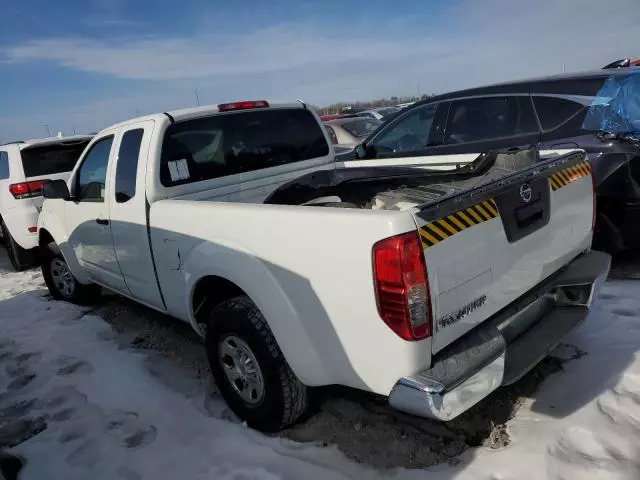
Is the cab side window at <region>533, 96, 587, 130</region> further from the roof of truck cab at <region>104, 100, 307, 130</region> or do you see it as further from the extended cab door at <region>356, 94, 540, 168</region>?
the roof of truck cab at <region>104, 100, 307, 130</region>

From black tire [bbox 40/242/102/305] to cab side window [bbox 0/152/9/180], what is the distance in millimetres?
2114

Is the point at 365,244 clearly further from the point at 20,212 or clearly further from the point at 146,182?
the point at 20,212

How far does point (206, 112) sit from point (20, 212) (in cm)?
425

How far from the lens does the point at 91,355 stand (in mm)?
4160

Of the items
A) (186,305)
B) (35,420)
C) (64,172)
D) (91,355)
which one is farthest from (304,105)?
(64,172)

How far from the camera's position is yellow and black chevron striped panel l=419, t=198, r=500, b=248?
204 cm

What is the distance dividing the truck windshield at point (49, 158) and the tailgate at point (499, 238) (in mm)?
6130

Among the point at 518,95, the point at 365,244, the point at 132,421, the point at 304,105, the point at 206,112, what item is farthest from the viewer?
the point at 518,95

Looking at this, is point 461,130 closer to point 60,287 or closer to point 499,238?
point 499,238

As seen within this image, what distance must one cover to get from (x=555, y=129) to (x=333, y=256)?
3383 millimetres

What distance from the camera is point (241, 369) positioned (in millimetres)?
2922

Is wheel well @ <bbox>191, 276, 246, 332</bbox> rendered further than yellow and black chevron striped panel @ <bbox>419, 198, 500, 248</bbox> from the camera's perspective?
Yes

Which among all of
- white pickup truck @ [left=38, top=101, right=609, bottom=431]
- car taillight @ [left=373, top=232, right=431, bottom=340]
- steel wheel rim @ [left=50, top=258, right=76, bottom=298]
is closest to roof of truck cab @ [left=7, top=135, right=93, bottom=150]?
steel wheel rim @ [left=50, top=258, right=76, bottom=298]

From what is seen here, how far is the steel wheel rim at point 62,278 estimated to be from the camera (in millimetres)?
5398
